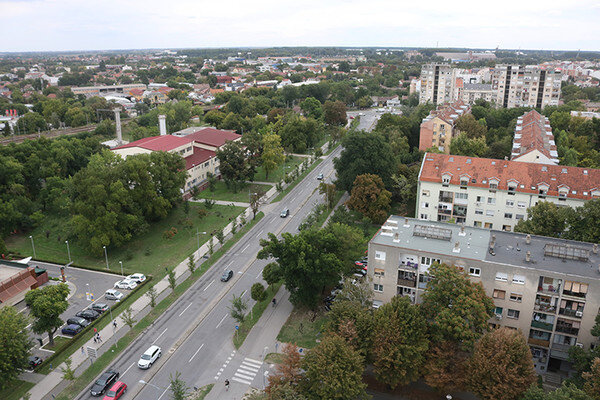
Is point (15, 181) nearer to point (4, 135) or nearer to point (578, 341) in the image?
point (4, 135)

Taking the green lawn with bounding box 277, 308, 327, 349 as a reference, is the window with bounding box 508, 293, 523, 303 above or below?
above

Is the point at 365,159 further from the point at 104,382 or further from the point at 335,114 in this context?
the point at 335,114

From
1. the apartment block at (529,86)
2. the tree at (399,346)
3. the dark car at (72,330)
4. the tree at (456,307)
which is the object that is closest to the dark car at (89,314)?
the dark car at (72,330)

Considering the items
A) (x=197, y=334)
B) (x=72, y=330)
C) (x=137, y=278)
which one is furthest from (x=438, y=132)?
(x=72, y=330)

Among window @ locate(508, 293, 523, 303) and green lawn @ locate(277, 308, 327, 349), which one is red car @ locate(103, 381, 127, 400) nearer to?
green lawn @ locate(277, 308, 327, 349)

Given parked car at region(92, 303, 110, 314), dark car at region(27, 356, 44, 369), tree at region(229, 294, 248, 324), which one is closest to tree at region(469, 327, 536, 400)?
tree at region(229, 294, 248, 324)

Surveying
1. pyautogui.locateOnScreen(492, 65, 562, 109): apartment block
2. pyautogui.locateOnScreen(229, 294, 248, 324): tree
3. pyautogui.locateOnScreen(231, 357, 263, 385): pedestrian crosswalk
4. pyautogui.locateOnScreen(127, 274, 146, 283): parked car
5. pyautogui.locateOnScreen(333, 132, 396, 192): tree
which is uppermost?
pyautogui.locateOnScreen(492, 65, 562, 109): apartment block

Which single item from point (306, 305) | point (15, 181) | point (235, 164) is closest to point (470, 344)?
point (306, 305)
